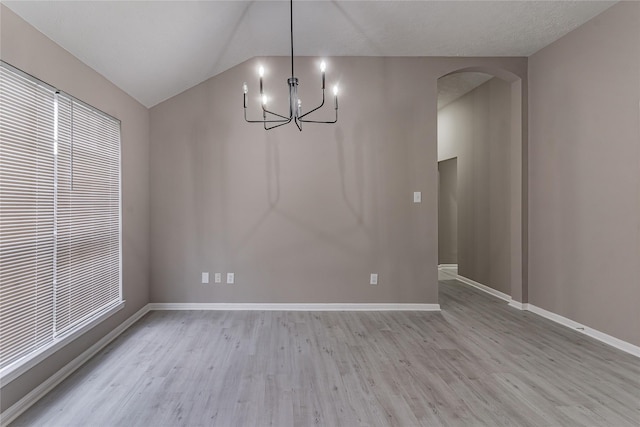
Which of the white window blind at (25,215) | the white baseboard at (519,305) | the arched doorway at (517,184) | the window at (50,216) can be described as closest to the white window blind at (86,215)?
the window at (50,216)

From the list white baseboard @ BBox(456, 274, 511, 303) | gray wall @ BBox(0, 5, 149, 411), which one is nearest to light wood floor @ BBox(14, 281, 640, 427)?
gray wall @ BBox(0, 5, 149, 411)

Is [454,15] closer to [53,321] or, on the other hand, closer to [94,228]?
[94,228]

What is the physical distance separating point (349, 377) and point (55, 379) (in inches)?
80.1

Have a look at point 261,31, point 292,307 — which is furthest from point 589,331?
point 261,31

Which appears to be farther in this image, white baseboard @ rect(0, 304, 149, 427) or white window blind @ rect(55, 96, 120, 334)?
white window blind @ rect(55, 96, 120, 334)

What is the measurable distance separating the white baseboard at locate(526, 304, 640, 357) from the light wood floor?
0.09m

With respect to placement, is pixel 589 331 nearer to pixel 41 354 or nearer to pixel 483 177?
pixel 483 177

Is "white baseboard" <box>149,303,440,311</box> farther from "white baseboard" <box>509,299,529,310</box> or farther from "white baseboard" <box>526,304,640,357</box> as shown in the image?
"white baseboard" <box>526,304,640,357</box>

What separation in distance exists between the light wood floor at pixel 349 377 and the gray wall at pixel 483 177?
1.27 meters

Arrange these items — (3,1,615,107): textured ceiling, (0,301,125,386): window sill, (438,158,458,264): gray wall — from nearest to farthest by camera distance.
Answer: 1. (0,301,125,386): window sill
2. (3,1,615,107): textured ceiling
3. (438,158,458,264): gray wall

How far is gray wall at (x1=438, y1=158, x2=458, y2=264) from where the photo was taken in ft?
22.3

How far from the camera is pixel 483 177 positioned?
16.4ft

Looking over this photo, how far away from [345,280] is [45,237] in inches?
114

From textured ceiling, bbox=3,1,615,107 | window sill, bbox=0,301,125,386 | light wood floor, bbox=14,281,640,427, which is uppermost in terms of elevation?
textured ceiling, bbox=3,1,615,107
